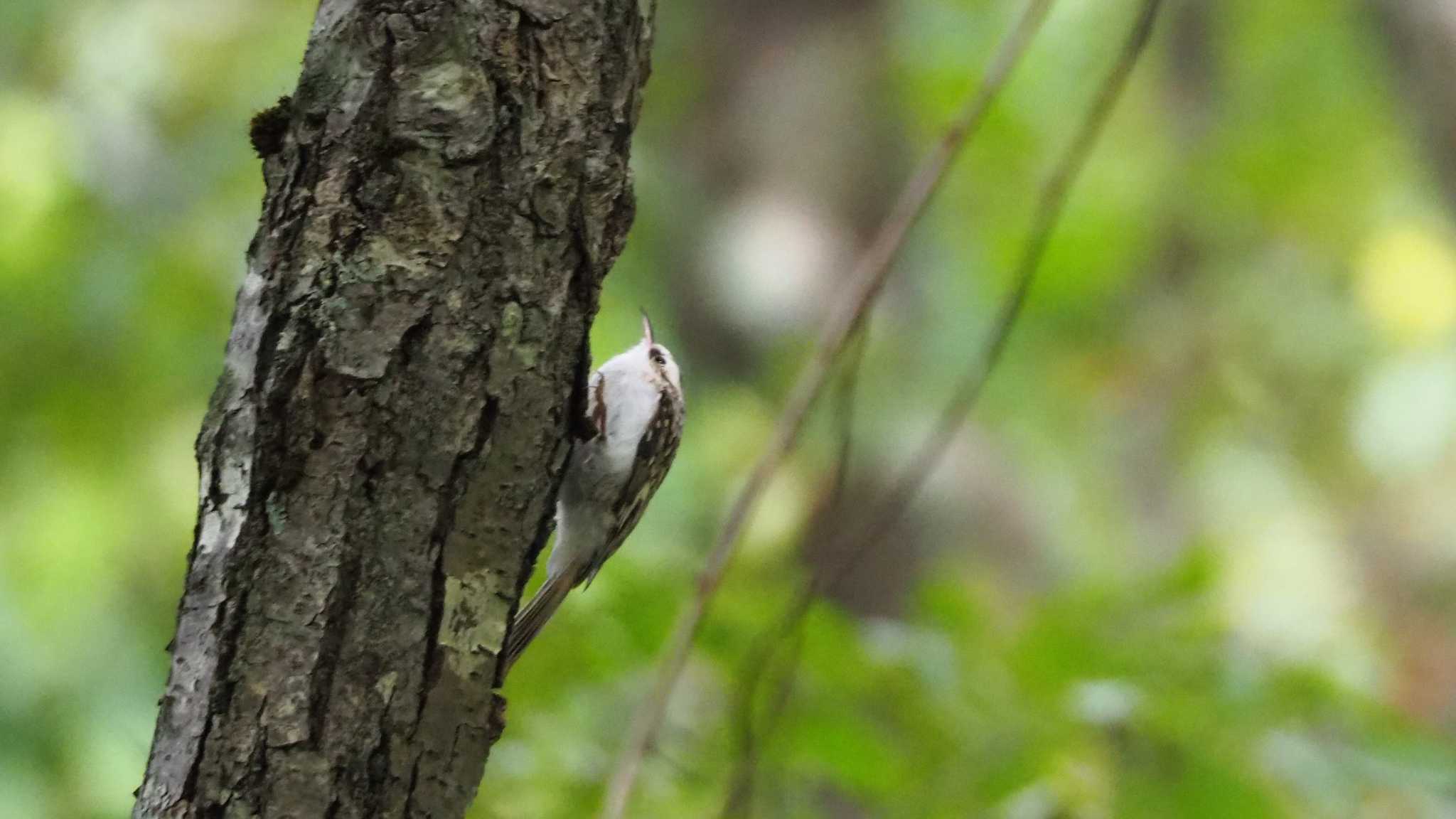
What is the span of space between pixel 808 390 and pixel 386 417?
0.59 meters

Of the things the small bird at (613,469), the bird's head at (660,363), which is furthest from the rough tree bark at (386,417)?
the bird's head at (660,363)

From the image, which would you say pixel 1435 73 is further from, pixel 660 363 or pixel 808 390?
pixel 808 390

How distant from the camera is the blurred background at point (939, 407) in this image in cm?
250

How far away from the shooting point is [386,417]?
139cm

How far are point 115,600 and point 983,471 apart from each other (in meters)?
3.18

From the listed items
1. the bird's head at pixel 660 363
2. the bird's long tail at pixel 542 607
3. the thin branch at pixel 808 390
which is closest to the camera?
the thin branch at pixel 808 390

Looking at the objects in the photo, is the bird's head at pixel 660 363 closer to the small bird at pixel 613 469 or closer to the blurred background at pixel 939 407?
the small bird at pixel 613 469

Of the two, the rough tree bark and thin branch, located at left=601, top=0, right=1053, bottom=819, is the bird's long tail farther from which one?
the rough tree bark

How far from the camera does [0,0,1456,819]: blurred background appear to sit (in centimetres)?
250

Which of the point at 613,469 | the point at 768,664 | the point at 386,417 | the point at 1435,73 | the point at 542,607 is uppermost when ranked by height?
the point at 1435,73

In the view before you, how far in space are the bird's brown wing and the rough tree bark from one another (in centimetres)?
124

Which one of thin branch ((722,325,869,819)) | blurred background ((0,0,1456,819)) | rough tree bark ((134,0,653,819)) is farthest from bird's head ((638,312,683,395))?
rough tree bark ((134,0,653,819))

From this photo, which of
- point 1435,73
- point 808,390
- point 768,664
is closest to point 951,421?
point 808,390

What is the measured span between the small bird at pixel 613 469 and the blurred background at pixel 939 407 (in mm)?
96
